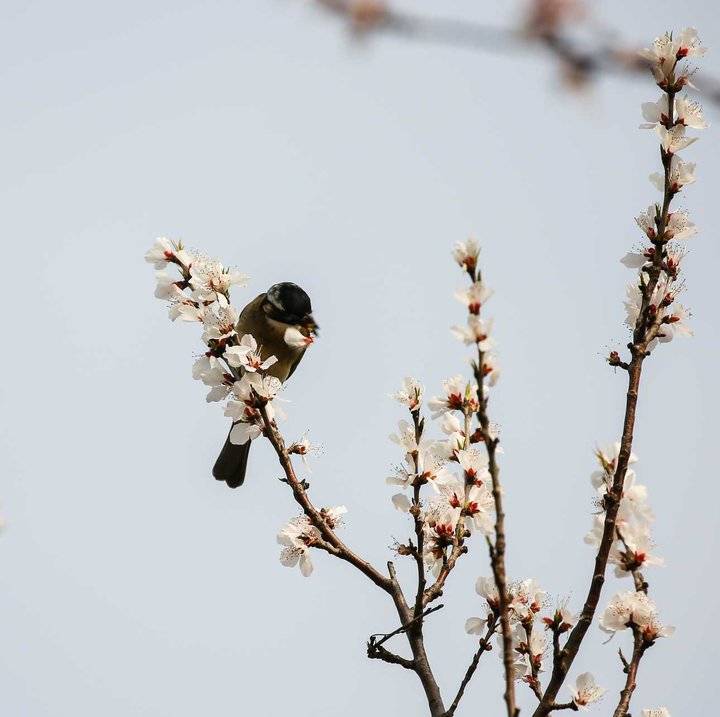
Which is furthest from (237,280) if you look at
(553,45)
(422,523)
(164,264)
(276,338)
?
(276,338)

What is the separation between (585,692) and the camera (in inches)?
155

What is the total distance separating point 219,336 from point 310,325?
9.52 feet

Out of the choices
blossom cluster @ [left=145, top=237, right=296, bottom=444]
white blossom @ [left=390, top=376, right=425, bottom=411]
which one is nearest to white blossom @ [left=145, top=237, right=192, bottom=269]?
blossom cluster @ [left=145, top=237, right=296, bottom=444]

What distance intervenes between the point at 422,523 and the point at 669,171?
5.68 feet

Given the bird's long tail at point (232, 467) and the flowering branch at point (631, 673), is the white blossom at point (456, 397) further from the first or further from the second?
the bird's long tail at point (232, 467)

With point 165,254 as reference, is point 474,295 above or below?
below

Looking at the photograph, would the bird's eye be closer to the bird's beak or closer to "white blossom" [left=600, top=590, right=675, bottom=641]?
the bird's beak

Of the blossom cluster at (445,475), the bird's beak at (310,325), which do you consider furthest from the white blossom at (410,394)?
the bird's beak at (310,325)

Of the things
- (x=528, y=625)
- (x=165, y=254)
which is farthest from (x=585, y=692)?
(x=165, y=254)

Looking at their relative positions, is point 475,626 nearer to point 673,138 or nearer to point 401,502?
point 401,502

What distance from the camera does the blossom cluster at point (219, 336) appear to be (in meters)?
4.47

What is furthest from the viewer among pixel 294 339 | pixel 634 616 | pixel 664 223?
pixel 294 339

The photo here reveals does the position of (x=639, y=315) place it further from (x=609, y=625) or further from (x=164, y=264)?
(x=164, y=264)

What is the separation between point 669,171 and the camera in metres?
4.07
